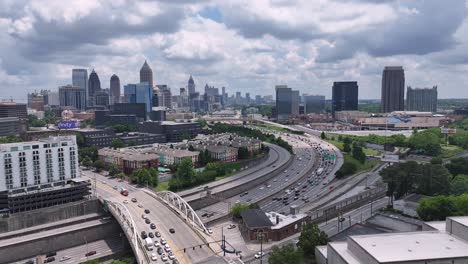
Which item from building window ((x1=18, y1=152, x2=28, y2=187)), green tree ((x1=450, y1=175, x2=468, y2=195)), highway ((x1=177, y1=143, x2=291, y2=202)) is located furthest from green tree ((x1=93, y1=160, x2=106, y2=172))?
green tree ((x1=450, y1=175, x2=468, y2=195))

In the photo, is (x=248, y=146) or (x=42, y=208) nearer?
(x=42, y=208)

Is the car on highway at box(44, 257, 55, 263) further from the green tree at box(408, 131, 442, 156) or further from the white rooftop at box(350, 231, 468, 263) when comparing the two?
the green tree at box(408, 131, 442, 156)

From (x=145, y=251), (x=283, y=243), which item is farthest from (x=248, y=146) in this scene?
(x=145, y=251)

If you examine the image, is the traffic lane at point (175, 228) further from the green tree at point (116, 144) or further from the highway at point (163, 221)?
the green tree at point (116, 144)

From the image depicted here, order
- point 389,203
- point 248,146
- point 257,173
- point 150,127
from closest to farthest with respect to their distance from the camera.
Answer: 1. point 389,203
2. point 257,173
3. point 248,146
4. point 150,127

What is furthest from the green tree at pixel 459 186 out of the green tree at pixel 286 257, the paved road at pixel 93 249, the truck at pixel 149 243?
the paved road at pixel 93 249

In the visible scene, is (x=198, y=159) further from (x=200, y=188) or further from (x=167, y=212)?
(x=167, y=212)

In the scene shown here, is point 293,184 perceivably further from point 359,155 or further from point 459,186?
point 459,186
